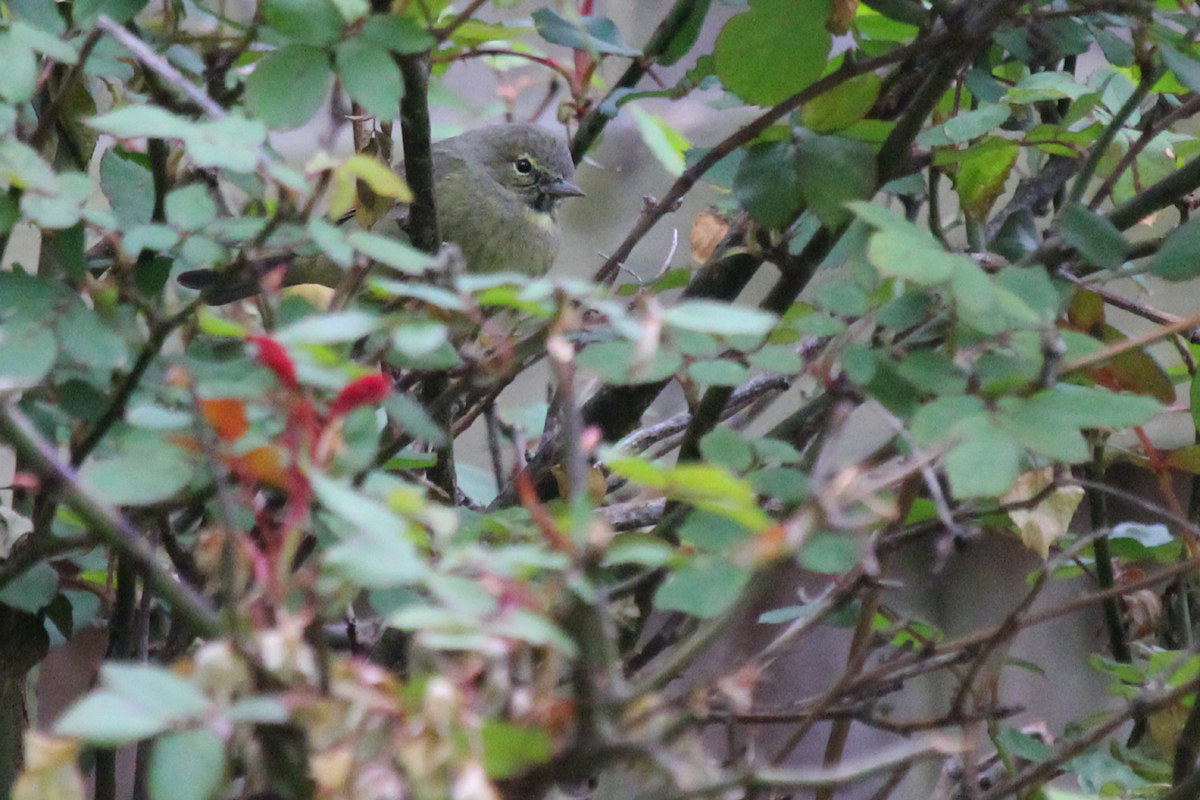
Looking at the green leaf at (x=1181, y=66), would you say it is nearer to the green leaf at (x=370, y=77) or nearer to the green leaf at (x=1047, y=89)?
the green leaf at (x=1047, y=89)

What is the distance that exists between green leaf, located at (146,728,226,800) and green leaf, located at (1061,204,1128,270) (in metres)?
0.63

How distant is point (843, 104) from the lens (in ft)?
3.11

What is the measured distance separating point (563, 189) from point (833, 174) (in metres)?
1.90

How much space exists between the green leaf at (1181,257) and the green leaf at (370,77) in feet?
1.65

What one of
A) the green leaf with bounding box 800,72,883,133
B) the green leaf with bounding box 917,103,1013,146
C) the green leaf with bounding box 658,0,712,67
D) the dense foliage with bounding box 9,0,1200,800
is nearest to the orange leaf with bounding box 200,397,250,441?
the dense foliage with bounding box 9,0,1200,800

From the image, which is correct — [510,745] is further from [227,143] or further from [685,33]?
[685,33]

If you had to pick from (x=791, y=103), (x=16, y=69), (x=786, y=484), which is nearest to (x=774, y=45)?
(x=791, y=103)

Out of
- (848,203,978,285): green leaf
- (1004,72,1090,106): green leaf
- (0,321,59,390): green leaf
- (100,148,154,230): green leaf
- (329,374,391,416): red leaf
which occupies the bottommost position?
(100,148,154,230): green leaf

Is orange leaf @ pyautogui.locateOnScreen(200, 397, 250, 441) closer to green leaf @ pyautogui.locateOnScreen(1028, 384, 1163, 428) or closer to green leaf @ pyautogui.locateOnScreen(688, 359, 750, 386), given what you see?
green leaf @ pyautogui.locateOnScreen(688, 359, 750, 386)

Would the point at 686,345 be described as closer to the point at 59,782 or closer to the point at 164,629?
the point at 59,782

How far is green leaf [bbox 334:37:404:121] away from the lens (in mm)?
716

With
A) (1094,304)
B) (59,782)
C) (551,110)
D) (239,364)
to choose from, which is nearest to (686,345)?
(239,364)

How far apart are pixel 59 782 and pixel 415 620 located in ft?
0.53

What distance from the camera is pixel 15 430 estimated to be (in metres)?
0.58
